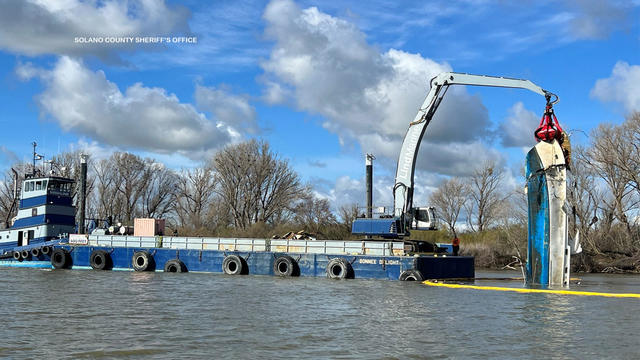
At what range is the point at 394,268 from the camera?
115ft

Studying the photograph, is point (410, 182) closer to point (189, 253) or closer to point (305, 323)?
point (189, 253)

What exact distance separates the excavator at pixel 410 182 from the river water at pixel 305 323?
606 centimetres

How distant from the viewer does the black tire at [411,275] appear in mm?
34188

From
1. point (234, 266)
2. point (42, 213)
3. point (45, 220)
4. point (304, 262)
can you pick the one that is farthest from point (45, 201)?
point (304, 262)

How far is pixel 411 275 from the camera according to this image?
3434cm

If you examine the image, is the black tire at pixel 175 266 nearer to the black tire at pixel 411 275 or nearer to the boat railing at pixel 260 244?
the boat railing at pixel 260 244

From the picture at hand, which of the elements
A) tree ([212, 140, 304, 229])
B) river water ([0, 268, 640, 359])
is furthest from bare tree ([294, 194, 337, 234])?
river water ([0, 268, 640, 359])

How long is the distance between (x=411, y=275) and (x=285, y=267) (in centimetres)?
779

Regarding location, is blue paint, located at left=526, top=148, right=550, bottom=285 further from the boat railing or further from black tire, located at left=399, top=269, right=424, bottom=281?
the boat railing

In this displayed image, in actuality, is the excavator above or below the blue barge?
above

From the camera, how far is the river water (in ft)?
49.0

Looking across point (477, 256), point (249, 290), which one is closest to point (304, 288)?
point (249, 290)

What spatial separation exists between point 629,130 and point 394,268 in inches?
1219

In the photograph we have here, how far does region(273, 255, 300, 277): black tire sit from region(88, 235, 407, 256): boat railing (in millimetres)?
859
